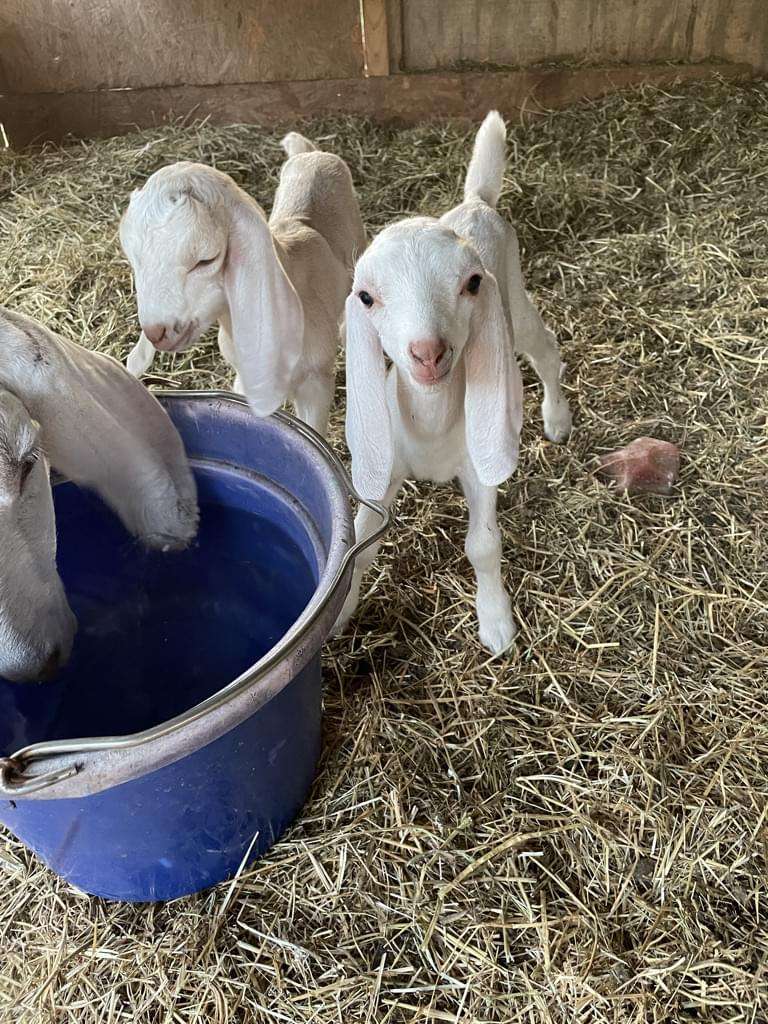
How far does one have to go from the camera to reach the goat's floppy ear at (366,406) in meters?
1.76

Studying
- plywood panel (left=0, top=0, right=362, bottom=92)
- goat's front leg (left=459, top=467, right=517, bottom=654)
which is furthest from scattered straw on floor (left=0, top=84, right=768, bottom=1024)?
plywood panel (left=0, top=0, right=362, bottom=92)

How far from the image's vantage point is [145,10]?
4352mm

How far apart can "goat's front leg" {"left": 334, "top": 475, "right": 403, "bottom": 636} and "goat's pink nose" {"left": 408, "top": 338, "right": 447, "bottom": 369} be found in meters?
0.60

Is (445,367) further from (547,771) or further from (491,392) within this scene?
(547,771)

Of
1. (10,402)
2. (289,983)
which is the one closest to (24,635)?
(10,402)

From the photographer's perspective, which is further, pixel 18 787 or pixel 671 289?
pixel 671 289

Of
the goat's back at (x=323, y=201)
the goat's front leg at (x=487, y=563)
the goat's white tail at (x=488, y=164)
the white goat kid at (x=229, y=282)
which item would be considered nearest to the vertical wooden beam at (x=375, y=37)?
the goat's back at (x=323, y=201)

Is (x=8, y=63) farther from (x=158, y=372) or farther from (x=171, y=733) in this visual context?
(x=171, y=733)

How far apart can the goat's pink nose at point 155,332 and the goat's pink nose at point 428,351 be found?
28.7 inches

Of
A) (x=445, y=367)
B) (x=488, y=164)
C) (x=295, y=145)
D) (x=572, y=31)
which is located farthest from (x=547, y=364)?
(x=572, y=31)

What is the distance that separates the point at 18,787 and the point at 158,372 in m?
2.33

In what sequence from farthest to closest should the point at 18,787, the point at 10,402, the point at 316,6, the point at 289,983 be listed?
the point at 316,6, the point at 289,983, the point at 10,402, the point at 18,787

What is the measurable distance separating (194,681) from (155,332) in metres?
0.88

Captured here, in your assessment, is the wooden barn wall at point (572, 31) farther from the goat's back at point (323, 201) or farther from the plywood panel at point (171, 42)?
the goat's back at point (323, 201)
